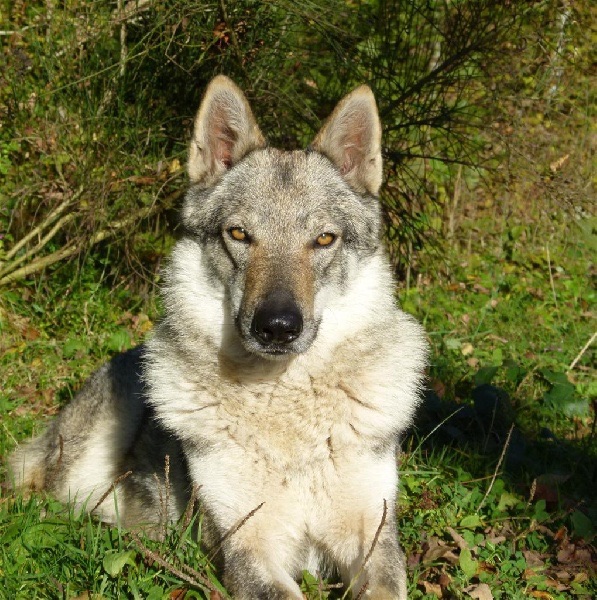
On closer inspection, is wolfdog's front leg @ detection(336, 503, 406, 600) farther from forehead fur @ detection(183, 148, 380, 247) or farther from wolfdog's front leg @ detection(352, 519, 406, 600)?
forehead fur @ detection(183, 148, 380, 247)

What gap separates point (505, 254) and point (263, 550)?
18.5 ft

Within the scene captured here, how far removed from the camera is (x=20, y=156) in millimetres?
6098

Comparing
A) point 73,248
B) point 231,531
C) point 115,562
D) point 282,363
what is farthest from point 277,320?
point 73,248

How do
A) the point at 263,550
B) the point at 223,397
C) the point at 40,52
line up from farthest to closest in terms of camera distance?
1. the point at 40,52
2. the point at 223,397
3. the point at 263,550

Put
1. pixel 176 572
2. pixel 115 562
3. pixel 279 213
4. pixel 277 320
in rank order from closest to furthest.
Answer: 1. pixel 176 572
2. pixel 115 562
3. pixel 277 320
4. pixel 279 213

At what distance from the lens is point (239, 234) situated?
3.48 m

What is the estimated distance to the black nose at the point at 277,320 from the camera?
312 centimetres

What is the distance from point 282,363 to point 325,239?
633 mm

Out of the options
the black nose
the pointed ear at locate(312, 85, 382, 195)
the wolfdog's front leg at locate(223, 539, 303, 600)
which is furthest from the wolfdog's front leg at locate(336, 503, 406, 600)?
the pointed ear at locate(312, 85, 382, 195)

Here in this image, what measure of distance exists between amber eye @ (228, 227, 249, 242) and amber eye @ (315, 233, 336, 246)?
341 millimetres

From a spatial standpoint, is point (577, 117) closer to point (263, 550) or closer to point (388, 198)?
point (388, 198)

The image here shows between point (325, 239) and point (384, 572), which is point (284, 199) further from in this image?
point (384, 572)

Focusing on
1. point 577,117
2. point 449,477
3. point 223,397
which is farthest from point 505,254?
point 223,397

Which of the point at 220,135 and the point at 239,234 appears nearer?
the point at 239,234
